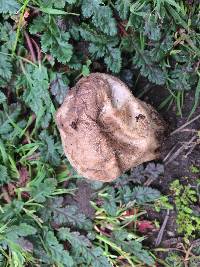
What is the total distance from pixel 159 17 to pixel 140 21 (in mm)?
144

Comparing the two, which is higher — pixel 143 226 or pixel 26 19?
pixel 26 19

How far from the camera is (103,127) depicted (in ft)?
9.36

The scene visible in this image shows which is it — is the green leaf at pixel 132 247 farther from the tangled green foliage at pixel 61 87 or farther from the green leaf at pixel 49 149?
the green leaf at pixel 49 149

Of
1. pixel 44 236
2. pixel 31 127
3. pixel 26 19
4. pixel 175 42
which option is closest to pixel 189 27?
pixel 175 42

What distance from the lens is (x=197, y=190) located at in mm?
3635

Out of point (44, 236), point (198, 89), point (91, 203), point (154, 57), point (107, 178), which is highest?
point (154, 57)

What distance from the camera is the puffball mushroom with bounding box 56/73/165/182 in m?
2.79

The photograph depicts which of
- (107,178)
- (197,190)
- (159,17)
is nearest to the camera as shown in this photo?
(107,178)

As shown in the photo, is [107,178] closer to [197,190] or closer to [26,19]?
[197,190]

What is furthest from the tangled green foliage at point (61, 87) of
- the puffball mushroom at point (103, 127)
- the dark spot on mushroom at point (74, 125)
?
the dark spot on mushroom at point (74, 125)

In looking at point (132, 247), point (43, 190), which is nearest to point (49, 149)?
point (43, 190)

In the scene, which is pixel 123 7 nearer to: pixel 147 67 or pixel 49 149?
pixel 147 67

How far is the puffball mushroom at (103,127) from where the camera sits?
9.17 feet

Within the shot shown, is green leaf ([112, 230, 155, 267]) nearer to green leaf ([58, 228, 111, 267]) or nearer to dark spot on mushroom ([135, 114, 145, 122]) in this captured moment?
green leaf ([58, 228, 111, 267])
